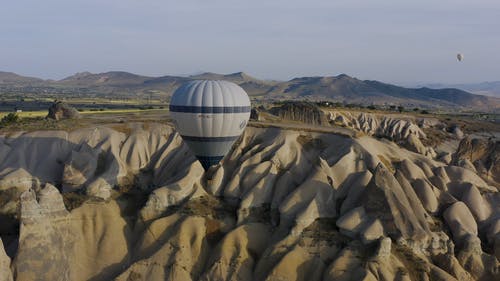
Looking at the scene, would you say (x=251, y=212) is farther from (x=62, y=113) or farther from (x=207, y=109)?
(x=62, y=113)

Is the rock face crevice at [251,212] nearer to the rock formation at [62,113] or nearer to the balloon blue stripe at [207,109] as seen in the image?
the balloon blue stripe at [207,109]

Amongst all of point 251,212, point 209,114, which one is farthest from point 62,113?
point 251,212

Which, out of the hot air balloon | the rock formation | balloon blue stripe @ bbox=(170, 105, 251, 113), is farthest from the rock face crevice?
the rock formation

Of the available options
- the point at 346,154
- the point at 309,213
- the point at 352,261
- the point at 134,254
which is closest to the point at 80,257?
the point at 134,254

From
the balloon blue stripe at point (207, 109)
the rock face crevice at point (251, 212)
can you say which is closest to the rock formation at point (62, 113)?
the rock face crevice at point (251, 212)

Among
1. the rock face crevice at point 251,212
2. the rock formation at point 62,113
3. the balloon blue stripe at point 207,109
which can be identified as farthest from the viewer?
the rock formation at point 62,113
